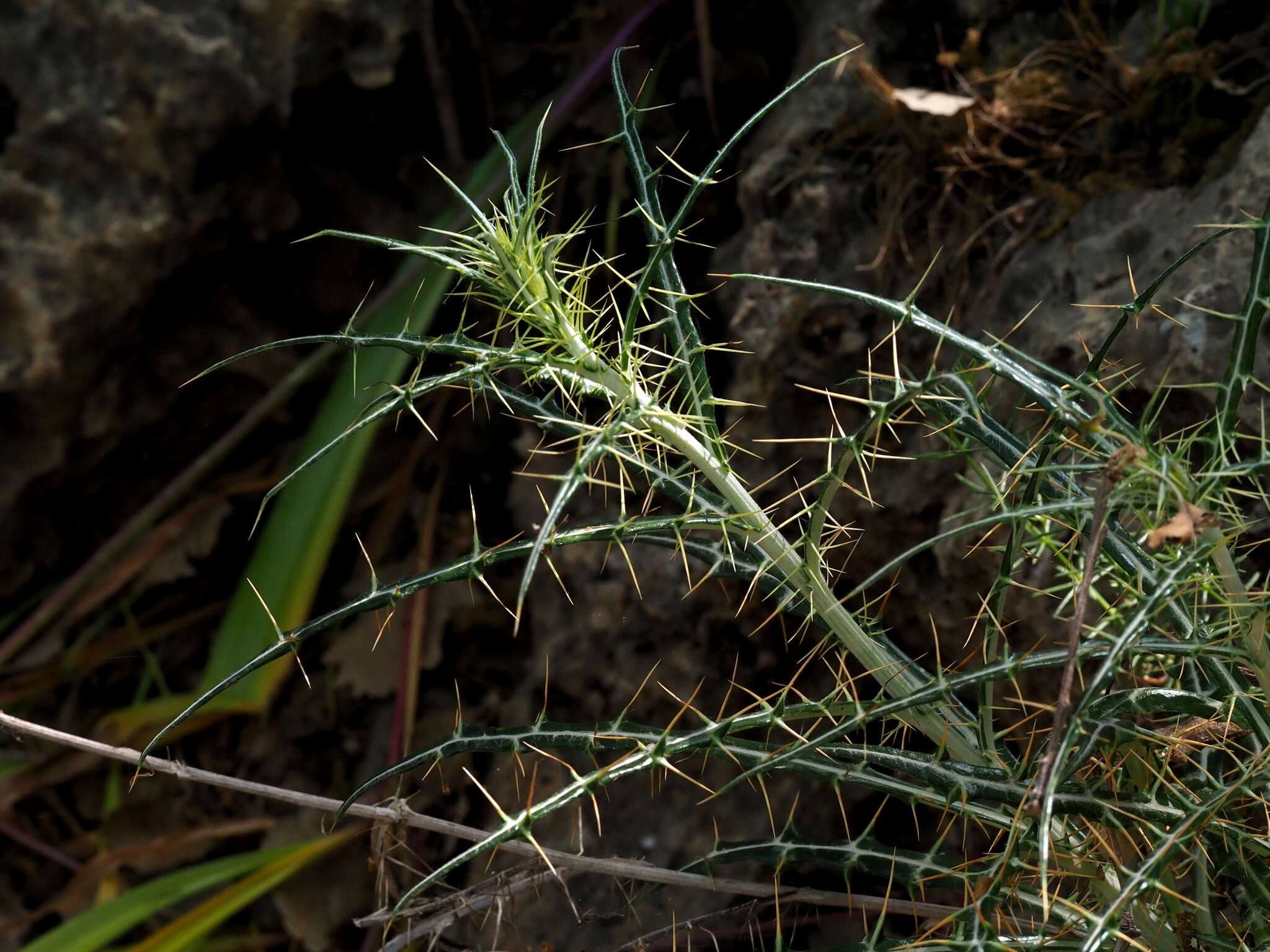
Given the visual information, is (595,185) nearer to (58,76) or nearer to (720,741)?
(58,76)

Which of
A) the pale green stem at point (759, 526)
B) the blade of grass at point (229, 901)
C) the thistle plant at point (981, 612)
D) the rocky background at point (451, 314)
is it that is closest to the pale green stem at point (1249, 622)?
the thistle plant at point (981, 612)

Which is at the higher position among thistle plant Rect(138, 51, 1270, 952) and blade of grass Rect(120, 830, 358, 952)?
thistle plant Rect(138, 51, 1270, 952)

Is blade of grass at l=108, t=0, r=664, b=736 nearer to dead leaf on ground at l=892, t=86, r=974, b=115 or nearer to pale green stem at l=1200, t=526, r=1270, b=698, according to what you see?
dead leaf on ground at l=892, t=86, r=974, b=115

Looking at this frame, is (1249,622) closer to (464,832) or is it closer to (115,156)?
(464,832)

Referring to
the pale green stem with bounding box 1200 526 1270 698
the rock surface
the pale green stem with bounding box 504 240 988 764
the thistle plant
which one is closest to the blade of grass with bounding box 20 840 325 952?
the rock surface

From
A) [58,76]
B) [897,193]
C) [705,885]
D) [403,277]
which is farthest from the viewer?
[403,277]

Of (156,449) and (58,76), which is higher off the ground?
(58,76)

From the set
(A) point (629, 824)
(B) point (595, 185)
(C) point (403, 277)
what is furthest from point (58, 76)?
(A) point (629, 824)
